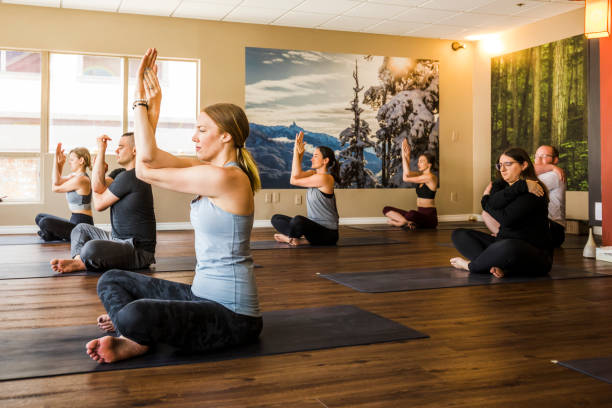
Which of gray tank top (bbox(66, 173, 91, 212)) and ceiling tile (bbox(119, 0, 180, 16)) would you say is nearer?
gray tank top (bbox(66, 173, 91, 212))

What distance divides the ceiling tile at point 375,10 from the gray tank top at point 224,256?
5772 millimetres

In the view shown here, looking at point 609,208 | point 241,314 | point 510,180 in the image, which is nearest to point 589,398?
point 241,314

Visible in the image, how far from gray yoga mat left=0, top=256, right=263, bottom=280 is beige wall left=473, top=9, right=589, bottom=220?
4.94 m

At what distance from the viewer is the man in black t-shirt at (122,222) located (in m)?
3.86

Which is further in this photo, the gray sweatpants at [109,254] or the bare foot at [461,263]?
the bare foot at [461,263]

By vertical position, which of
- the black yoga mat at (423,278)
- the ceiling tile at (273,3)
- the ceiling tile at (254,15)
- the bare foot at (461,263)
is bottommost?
the black yoga mat at (423,278)

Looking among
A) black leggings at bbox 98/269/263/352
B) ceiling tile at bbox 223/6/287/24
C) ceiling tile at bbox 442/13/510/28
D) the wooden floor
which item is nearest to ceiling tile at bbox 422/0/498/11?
ceiling tile at bbox 442/13/510/28

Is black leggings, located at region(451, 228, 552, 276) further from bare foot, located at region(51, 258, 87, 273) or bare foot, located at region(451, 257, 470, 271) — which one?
bare foot, located at region(51, 258, 87, 273)

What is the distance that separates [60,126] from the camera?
743 centimetres

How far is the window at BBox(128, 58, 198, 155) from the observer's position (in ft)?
25.8

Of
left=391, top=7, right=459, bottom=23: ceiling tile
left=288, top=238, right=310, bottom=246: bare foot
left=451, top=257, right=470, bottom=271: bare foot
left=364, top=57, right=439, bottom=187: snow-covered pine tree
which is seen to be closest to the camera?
left=451, top=257, right=470, bottom=271: bare foot

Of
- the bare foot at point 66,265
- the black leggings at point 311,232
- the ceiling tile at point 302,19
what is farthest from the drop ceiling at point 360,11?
the bare foot at point 66,265

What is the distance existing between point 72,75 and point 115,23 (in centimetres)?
87

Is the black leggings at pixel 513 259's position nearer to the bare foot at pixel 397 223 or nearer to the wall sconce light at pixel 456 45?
the bare foot at pixel 397 223
